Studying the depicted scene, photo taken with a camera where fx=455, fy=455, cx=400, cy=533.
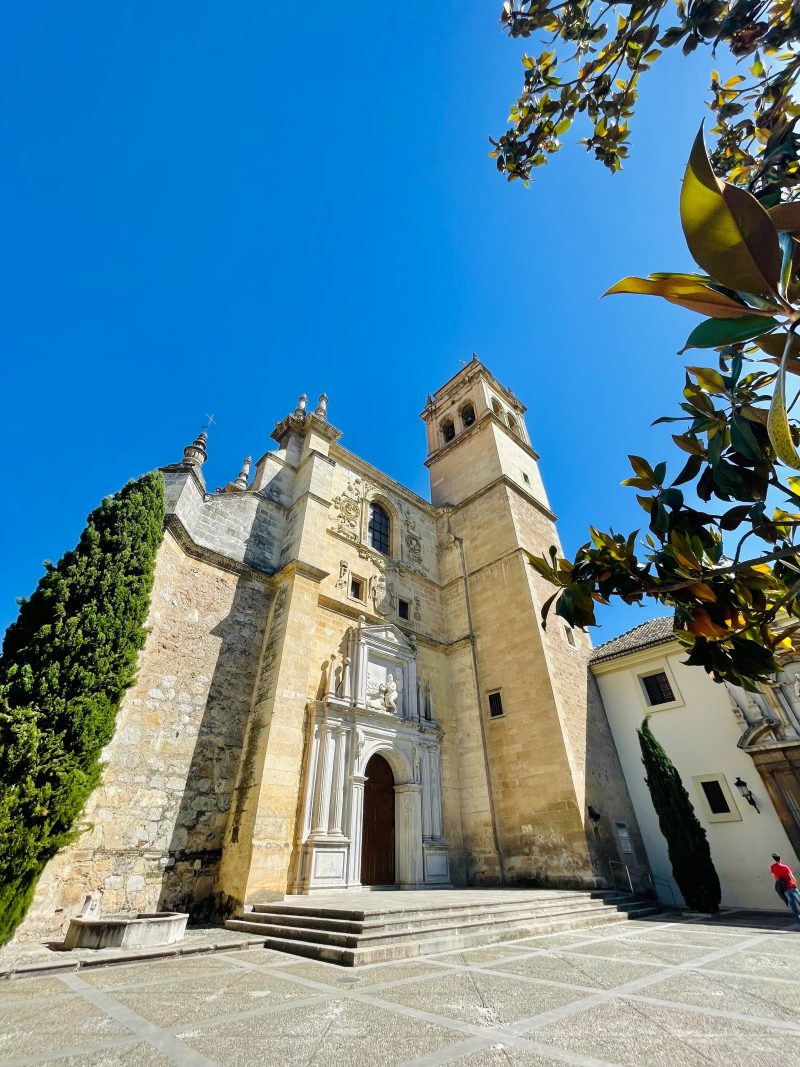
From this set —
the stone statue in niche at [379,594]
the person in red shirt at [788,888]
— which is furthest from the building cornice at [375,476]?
the person in red shirt at [788,888]

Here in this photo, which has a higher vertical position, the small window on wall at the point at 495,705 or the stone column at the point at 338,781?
the small window on wall at the point at 495,705

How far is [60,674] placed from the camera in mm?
6477

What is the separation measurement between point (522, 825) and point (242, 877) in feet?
20.7

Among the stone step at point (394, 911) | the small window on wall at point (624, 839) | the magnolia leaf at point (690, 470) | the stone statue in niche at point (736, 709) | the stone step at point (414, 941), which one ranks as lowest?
the stone step at point (414, 941)

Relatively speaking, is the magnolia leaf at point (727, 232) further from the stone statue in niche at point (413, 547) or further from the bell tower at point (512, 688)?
the stone statue in niche at point (413, 547)

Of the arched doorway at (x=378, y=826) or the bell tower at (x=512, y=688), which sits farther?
the bell tower at (x=512, y=688)

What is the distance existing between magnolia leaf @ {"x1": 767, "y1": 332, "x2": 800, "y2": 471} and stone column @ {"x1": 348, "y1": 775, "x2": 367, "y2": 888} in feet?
34.6

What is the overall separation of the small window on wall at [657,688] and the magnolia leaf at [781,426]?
13.5 meters

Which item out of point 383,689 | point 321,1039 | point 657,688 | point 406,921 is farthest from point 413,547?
point 321,1039

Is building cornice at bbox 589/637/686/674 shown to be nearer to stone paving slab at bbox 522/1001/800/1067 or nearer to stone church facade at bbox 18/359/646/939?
stone church facade at bbox 18/359/646/939

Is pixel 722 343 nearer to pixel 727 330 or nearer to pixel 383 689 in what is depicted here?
pixel 727 330

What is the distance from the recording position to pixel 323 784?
942cm

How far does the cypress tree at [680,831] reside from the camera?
9516 mm

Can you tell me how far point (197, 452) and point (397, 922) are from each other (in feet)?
33.4
